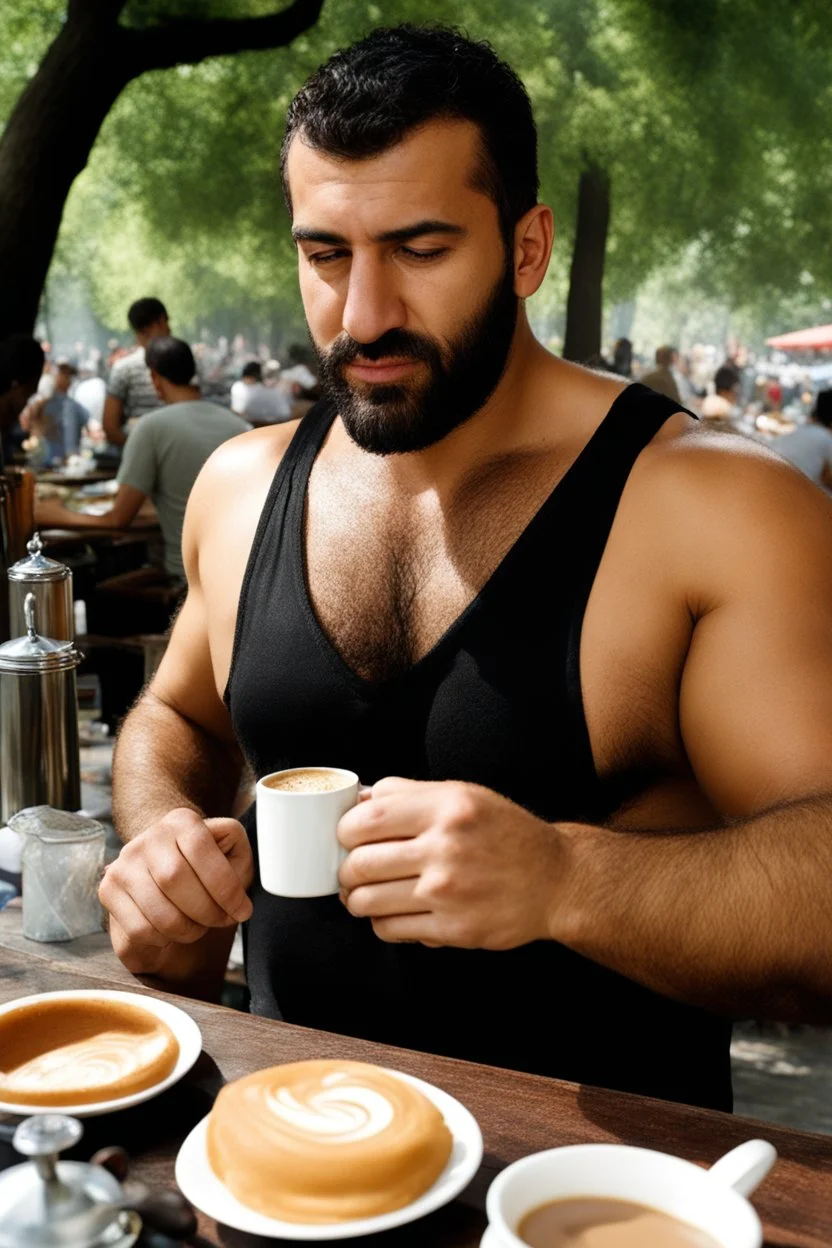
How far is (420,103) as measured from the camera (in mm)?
1642

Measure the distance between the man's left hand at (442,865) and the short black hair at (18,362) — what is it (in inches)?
244

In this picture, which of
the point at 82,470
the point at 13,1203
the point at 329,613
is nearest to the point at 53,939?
the point at 329,613

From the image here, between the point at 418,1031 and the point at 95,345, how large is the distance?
40460 millimetres

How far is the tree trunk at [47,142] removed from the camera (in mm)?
8992

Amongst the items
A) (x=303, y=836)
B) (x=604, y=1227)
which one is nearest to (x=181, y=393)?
(x=303, y=836)

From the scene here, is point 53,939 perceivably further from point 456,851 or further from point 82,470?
point 82,470

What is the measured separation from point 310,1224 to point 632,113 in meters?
15.0

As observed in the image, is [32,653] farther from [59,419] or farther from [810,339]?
[810,339]

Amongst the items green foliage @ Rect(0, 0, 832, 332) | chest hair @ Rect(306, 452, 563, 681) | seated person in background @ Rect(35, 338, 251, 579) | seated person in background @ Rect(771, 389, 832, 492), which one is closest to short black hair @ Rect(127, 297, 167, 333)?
seated person in background @ Rect(35, 338, 251, 579)

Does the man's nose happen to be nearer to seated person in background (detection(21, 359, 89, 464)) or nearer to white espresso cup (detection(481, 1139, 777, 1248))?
white espresso cup (detection(481, 1139, 777, 1248))

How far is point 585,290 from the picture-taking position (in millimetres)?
14961

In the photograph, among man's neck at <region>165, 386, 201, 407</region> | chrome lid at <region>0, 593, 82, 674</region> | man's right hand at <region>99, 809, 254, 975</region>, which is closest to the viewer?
man's right hand at <region>99, 809, 254, 975</region>

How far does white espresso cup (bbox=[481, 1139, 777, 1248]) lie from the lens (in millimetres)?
887

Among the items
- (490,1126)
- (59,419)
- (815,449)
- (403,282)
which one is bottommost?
(490,1126)
